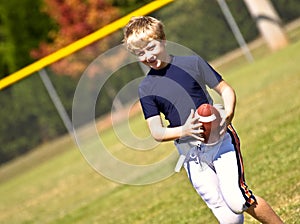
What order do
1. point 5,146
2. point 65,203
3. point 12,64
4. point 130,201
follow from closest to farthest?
1. point 130,201
2. point 65,203
3. point 5,146
4. point 12,64

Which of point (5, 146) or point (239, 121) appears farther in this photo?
point (5, 146)

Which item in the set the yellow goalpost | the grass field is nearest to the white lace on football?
the grass field

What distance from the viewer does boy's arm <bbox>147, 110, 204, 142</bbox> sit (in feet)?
14.6

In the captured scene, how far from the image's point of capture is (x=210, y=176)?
4789 mm

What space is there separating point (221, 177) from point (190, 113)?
1.41ft

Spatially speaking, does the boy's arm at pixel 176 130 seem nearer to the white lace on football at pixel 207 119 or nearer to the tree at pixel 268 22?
the white lace on football at pixel 207 119

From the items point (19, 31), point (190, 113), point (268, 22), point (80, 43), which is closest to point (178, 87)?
point (190, 113)

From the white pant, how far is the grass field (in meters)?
1.11

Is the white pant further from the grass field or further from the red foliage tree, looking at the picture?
the red foliage tree

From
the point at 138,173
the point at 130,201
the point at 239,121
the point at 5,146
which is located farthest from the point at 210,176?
the point at 5,146

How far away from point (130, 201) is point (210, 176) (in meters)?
4.64

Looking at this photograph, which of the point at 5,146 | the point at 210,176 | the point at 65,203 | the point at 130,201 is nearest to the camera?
the point at 210,176

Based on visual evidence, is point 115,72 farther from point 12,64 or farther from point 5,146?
point 12,64

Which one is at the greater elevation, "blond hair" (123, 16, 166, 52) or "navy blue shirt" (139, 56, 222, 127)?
"blond hair" (123, 16, 166, 52)
